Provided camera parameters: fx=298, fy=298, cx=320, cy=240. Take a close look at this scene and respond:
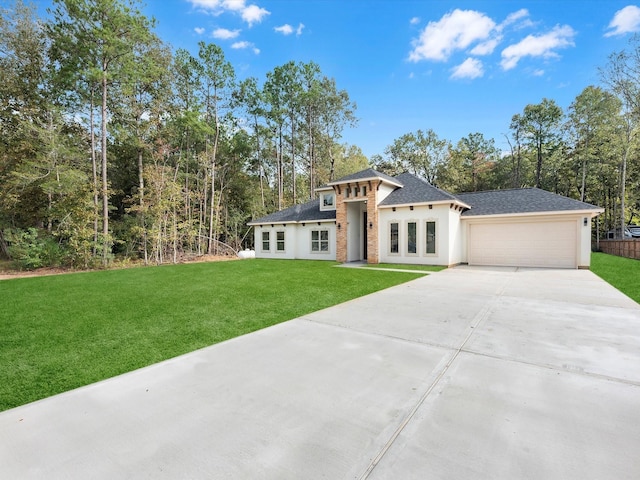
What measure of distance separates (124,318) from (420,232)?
11111 mm

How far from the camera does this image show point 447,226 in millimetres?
12227

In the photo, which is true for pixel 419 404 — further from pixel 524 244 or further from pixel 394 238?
pixel 524 244

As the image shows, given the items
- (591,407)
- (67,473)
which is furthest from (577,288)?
(67,473)

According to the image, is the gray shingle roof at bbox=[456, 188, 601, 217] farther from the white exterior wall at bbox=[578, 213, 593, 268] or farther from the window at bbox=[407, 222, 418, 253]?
the window at bbox=[407, 222, 418, 253]

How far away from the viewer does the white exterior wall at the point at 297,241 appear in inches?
619

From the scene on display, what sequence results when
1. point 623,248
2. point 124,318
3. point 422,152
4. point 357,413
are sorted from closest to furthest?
point 357,413 < point 124,318 < point 623,248 < point 422,152

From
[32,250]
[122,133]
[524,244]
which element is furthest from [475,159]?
[32,250]

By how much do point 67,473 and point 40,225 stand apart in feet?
67.0

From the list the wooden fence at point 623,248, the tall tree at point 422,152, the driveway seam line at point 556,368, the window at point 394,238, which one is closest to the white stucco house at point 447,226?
the window at point 394,238

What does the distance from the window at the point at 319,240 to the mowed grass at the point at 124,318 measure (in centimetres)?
689

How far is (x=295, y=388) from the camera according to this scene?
260 cm

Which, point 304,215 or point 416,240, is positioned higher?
point 304,215

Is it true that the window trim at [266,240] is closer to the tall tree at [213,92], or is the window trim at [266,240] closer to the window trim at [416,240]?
the tall tree at [213,92]

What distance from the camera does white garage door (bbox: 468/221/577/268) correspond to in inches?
465
